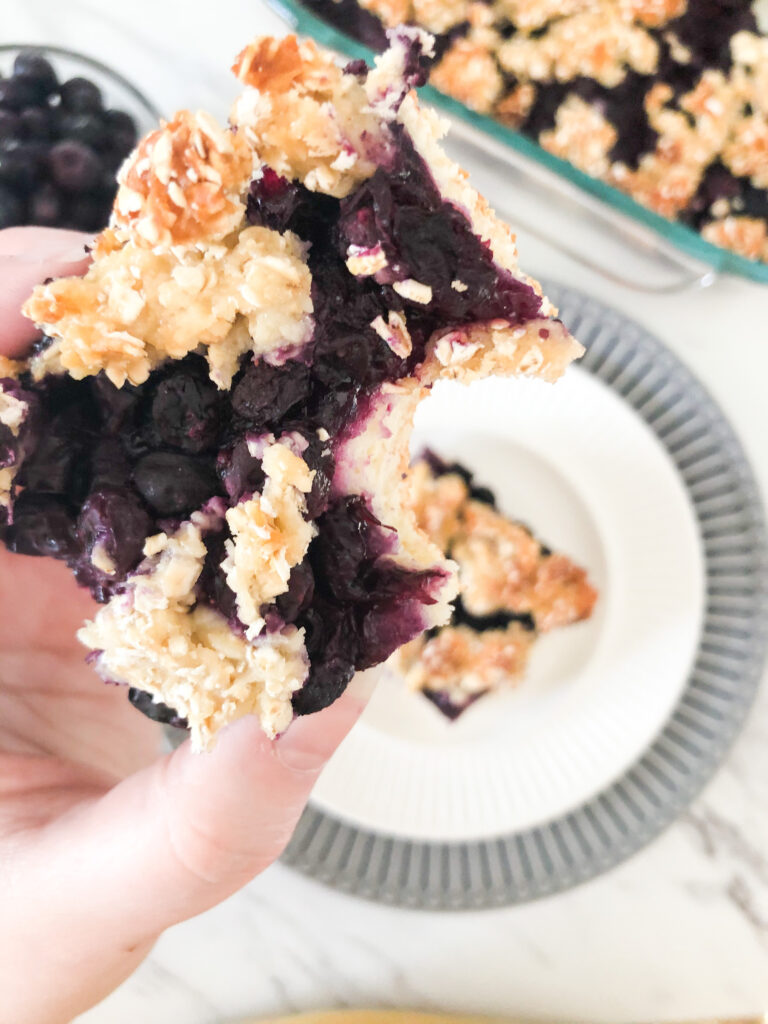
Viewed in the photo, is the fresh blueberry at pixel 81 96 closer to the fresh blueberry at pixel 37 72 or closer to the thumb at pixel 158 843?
the fresh blueberry at pixel 37 72

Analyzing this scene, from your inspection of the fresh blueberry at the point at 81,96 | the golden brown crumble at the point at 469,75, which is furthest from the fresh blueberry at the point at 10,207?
the golden brown crumble at the point at 469,75

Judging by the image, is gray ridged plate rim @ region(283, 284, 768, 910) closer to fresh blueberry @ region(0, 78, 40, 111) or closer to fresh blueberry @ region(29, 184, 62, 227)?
fresh blueberry @ region(29, 184, 62, 227)

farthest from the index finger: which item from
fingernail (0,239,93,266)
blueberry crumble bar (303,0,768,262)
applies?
blueberry crumble bar (303,0,768,262)

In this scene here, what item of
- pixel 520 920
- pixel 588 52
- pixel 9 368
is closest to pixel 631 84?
pixel 588 52

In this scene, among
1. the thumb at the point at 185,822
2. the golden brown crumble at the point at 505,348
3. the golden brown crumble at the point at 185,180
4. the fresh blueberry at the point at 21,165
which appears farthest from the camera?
the fresh blueberry at the point at 21,165

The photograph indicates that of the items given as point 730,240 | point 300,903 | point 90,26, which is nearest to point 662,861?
point 300,903

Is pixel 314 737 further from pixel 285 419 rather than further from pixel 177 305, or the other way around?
pixel 177 305
